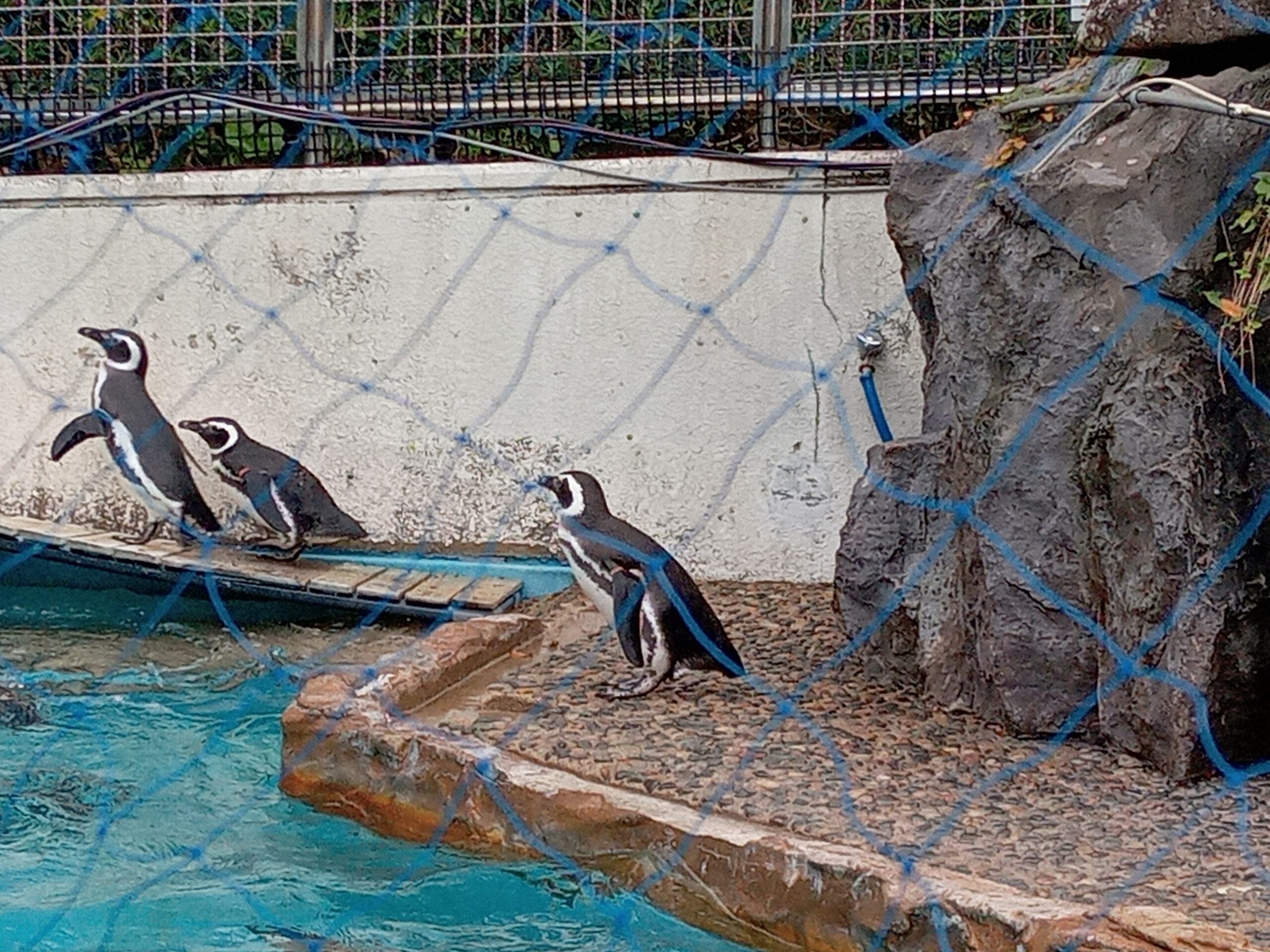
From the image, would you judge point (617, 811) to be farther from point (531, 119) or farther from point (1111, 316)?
point (531, 119)

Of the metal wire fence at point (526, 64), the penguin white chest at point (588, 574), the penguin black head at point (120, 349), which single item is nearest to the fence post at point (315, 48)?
the metal wire fence at point (526, 64)

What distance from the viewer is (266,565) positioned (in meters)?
4.53

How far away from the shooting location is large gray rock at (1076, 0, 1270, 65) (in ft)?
9.26

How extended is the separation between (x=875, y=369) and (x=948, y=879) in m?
Result: 2.13

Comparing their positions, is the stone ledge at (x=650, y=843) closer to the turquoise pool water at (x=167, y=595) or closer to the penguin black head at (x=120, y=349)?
the turquoise pool water at (x=167, y=595)

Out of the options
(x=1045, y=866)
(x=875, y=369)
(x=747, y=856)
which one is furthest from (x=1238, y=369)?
(x=875, y=369)

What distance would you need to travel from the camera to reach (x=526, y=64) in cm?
473

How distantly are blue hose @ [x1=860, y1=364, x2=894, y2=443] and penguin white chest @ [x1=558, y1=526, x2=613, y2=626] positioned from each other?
95 cm

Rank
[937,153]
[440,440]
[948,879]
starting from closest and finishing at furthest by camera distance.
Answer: [948,879], [937,153], [440,440]

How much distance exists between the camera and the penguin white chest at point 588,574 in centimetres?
364

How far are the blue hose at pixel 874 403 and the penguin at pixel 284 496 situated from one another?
53.3 inches

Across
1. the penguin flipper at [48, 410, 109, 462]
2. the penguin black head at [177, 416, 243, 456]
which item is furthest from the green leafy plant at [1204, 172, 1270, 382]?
the penguin flipper at [48, 410, 109, 462]

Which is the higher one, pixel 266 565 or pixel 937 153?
pixel 937 153

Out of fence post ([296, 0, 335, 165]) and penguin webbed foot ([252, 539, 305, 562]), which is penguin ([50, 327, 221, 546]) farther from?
fence post ([296, 0, 335, 165])
